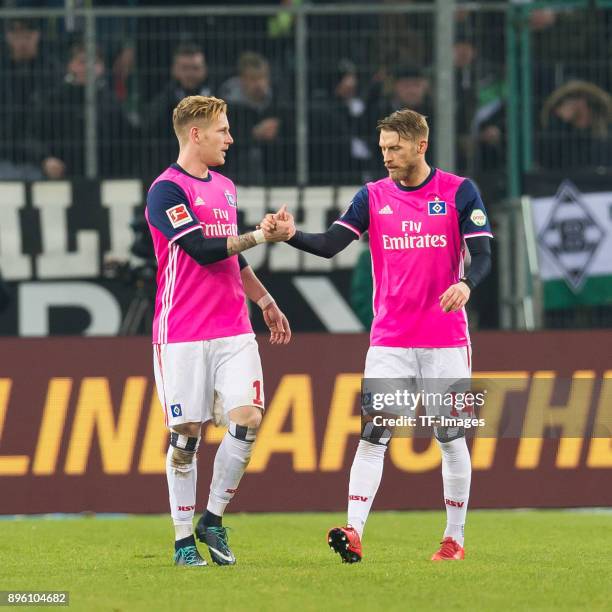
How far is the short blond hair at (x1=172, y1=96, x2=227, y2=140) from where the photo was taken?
8398mm

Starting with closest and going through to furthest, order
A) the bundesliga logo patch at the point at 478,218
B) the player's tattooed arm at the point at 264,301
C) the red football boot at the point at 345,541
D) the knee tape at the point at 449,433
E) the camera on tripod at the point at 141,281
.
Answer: the red football boot at the point at 345,541 → the bundesliga logo patch at the point at 478,218 → the knee tape at the point at 449,433 → the player's tattooed arm at the point at 264,301 → the camera on tripod at the point at 141,281

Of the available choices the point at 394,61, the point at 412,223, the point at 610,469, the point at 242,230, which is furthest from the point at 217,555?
the point at 394,61

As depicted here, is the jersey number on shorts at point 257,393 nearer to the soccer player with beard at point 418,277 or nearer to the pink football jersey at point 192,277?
the pink football jersey at point 192,277

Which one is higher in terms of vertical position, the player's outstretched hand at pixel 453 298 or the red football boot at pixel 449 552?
the player's outstretched hand at pixel 453 298

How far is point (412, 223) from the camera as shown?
8484 mm

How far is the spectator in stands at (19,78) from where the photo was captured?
13758mm

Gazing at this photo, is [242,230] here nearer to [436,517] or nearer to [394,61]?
[394,61]

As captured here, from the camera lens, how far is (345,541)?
8188 millimetres

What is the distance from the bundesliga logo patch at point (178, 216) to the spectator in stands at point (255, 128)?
5.70 meters

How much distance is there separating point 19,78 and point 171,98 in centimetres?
130

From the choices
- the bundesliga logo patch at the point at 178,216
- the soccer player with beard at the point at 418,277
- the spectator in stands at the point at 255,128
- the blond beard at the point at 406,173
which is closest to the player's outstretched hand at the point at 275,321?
the soccer player with beard at the point at 418,277

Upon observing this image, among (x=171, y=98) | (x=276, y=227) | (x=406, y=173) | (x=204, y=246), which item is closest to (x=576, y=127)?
(x=171, y=98)

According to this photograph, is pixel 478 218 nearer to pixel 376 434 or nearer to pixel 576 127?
pixel 376 434

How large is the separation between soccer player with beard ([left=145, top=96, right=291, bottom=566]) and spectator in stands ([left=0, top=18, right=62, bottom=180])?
5.63 m
